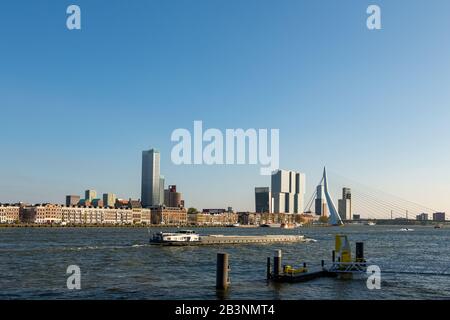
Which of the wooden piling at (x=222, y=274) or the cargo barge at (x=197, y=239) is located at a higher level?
the wooden piling at (x=222, y=274)

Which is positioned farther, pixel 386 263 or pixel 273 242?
pixel 273 242

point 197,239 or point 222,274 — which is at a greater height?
point 222,274

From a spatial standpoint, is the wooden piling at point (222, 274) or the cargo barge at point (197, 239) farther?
the cargo barge at point (197, 239)

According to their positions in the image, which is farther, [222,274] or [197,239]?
[197,239]

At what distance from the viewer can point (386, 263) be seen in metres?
59.2

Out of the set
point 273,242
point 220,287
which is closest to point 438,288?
point 220,287

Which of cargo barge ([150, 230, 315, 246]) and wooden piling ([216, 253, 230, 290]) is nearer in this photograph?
wooden piling ([216, 253, 230, 290])

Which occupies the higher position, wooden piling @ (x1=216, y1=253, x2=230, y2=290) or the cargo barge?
wooden piling @ (x1=216, y1=253, x2=230, y2=290)
